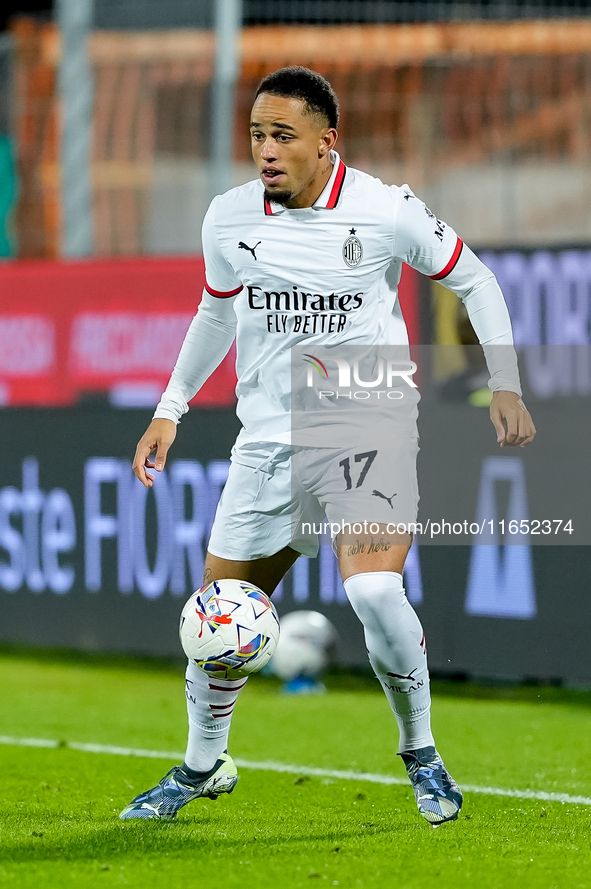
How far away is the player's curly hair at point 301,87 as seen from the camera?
14.5 feet

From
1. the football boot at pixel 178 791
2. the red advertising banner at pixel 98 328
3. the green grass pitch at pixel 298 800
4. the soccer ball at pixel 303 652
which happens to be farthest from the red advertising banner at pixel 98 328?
the football boot at pixel 178 791

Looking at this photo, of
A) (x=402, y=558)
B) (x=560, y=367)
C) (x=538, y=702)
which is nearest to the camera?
(x=402, y=558)

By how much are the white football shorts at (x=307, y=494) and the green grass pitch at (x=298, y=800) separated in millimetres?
926

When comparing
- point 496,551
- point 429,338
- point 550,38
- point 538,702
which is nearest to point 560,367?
point 429,338

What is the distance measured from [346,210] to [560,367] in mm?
4570

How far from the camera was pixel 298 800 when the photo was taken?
5.25m

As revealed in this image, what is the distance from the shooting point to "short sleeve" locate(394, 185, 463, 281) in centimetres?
452

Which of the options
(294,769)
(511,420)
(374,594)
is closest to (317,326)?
(511,420)

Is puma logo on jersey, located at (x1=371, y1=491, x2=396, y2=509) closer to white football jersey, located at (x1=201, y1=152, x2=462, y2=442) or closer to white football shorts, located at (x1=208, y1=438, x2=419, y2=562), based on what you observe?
white football shorts, located at (x1=208, y1=438, x2=419, y2=562)

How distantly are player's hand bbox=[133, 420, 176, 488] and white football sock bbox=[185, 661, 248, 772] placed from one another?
Result: 0.63 metres

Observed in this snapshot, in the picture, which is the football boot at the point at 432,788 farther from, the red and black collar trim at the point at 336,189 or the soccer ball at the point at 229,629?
the red and black collar trim at the point at 336,189

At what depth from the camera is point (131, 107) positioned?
444 inches

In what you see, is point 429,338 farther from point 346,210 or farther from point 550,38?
point 346,210

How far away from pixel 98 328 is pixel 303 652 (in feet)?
10.9
